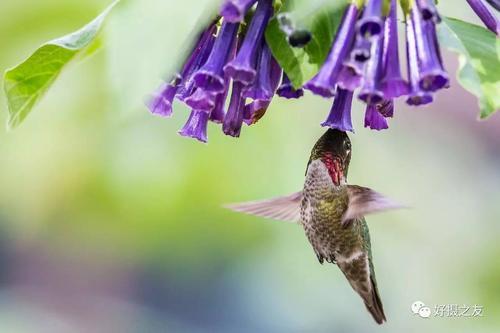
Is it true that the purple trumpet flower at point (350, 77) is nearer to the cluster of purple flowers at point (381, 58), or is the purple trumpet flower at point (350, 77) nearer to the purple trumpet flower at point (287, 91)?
the cluster of purple flowers at point (381, 58)

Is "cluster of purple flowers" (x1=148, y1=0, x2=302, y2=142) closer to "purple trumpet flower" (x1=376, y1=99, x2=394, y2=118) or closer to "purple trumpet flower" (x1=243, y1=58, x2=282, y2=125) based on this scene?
"purple trumpet flower" (x1=243, y1=58, x2=282, y2=125)

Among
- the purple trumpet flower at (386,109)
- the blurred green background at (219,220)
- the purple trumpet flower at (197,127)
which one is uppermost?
the purple trumpet flower at (197,127)

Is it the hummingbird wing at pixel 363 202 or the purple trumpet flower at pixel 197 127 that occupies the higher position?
the purple trumpet flower at pixel 197 127

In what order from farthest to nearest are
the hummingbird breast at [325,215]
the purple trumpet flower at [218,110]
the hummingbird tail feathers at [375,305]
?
1. the hummingbird tail feathers at [375,305]
2. the hummingbird breast at [325,215]
3. the purple trumpet flower at [218,110]

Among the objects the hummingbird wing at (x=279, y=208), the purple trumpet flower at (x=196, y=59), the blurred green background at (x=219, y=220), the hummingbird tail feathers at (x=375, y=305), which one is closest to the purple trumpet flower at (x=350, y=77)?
the purple trumpet flower at (x=196, y=59)

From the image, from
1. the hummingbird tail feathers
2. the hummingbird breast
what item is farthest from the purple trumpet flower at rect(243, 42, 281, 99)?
the hummingbird tail feathers

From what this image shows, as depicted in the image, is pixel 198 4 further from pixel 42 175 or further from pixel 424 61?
pixel 42 175
